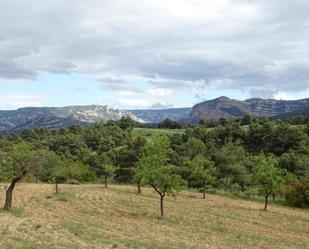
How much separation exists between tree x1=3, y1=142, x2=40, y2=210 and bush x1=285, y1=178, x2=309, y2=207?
36995 mm

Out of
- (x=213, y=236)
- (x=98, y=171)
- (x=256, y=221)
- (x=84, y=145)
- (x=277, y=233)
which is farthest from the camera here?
(x=84, y=145)

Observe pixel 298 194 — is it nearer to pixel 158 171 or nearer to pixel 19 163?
pixel 158 171

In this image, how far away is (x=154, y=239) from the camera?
1128 inches

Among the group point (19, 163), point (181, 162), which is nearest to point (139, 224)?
point (19, 163)

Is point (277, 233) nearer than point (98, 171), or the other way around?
point (277, 233)

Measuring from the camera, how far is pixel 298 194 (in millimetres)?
61438

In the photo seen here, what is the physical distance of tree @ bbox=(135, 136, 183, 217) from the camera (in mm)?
41031

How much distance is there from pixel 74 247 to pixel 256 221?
24892 millimetres

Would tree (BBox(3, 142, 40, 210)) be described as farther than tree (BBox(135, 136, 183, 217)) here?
No

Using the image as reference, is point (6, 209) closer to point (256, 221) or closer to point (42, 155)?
point (42, 155)

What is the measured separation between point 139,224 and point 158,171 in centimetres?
654

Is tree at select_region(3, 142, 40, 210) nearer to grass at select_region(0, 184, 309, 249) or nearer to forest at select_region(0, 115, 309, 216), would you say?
forest at select_region(0, 115, 309, 216)

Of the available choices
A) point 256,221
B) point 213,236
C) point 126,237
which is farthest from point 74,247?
point 256,221

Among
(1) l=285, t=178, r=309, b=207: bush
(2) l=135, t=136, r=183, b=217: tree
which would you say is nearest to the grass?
(2) l=135, t=136, r=183, b=217: tree
